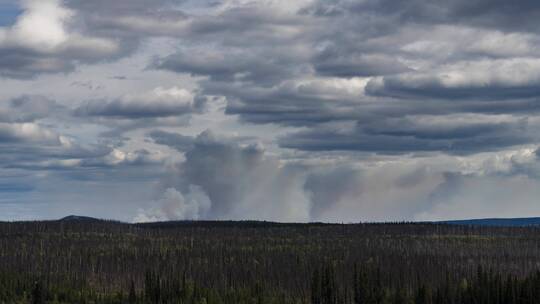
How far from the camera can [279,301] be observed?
452 feet

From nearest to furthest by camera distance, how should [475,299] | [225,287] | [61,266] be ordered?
1. [475,299]
2. [225,287]
3. [61,266]

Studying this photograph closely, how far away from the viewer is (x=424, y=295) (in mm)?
139375

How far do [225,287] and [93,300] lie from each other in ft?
101

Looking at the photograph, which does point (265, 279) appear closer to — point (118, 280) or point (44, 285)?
point (118, 280)

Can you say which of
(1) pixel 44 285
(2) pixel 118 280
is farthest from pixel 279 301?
(2) pixel 118 280

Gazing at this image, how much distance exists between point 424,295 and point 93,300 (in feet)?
185

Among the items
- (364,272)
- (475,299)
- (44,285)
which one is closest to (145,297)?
(44,285)

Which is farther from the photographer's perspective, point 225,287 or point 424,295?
point 225,287

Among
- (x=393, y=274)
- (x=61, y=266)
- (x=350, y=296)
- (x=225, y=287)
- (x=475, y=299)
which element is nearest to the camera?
(x=475, y=299)

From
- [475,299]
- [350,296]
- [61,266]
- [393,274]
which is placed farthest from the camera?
[61,266]

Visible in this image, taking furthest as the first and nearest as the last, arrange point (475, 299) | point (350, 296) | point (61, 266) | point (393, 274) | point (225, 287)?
point (61, 266), point (393, 274), point (225, 287), point (350, 296), point (475, 299)

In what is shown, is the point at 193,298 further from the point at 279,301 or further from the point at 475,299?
the point at 475,299

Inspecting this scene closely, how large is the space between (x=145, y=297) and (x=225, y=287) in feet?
75.5

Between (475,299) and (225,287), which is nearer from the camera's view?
(475,299)
